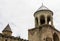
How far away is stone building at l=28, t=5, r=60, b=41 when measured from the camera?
61.0 ft

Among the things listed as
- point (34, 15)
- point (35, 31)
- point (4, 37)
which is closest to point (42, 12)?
point (34, 15)

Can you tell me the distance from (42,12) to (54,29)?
2320 mm

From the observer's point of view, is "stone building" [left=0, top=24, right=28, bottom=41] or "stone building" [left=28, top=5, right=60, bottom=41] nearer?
"stone building" [left=28, top=5, right=60, bottom=41]

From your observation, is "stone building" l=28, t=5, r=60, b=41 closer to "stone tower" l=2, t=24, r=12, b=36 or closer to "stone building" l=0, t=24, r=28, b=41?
"stone building" l=0, t=24, r=28, b=41

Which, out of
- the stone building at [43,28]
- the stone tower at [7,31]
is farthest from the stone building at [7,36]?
the stone building at [43,28]

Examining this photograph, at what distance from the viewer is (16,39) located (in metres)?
27.7

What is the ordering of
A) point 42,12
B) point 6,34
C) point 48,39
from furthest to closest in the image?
point 6,34, point 42,12, point 48,39

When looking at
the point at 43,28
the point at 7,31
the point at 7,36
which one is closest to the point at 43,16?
the point at 43,28

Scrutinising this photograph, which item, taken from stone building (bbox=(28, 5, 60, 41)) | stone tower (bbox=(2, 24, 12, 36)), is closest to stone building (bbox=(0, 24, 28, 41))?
stone tower (bbox=(2, 24, 12, 36))

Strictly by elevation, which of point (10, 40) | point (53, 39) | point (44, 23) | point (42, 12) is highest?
point (42, 12)

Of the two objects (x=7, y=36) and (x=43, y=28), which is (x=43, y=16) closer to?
(x=43, y=28)

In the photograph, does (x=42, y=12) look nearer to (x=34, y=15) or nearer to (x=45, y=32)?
(x=34, y=15)

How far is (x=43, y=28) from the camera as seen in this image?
736 inches

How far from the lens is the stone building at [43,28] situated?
18.6m
